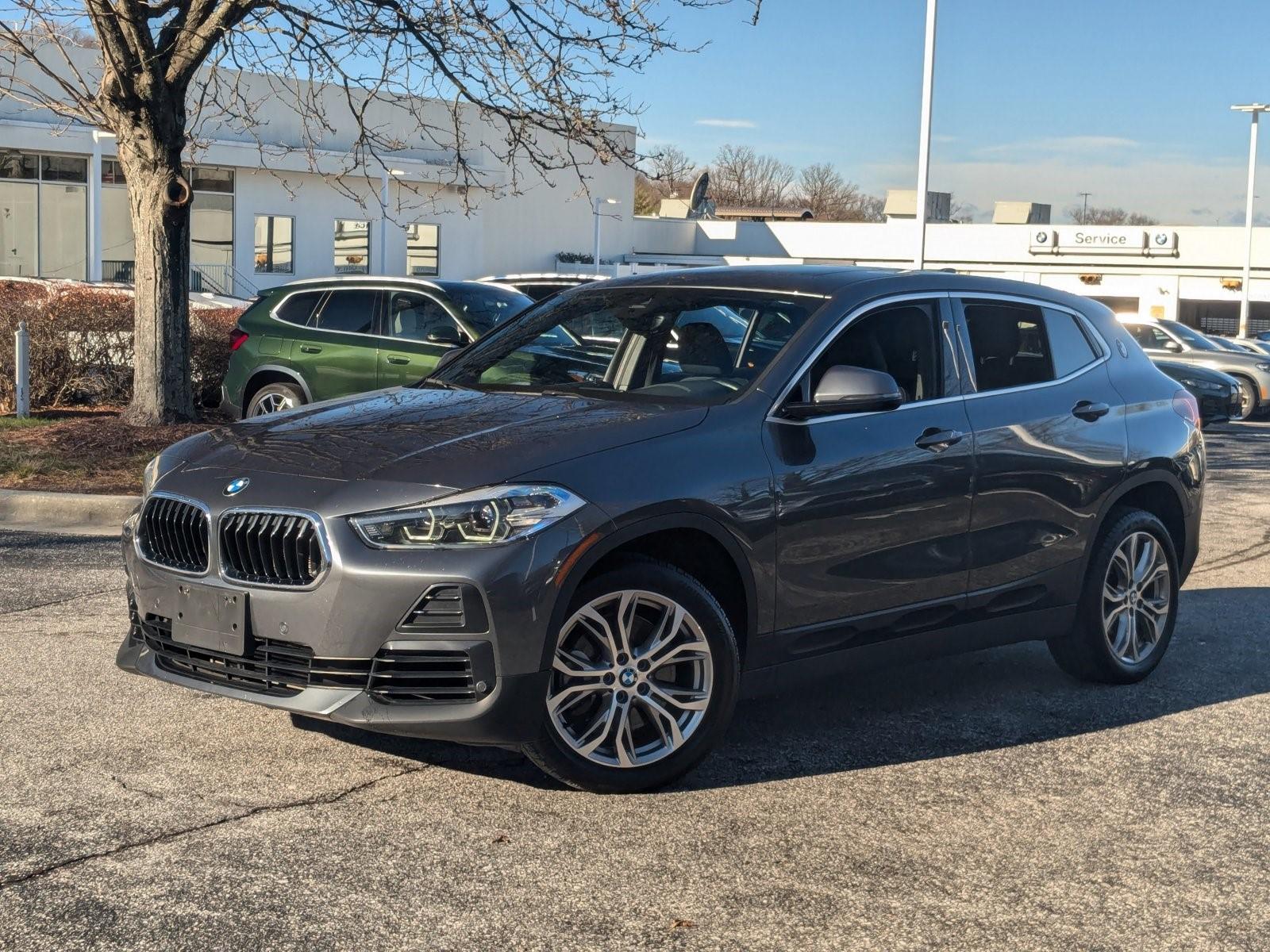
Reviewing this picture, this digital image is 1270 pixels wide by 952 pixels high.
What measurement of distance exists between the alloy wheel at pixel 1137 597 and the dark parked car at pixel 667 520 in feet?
0.05

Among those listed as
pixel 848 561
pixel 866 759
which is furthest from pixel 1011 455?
pixel 866 759

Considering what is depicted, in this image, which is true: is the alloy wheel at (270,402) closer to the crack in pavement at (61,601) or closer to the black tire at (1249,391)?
the crack in pavement at (61,601)

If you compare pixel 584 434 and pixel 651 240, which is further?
pixel 651 240

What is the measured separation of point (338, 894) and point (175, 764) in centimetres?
129

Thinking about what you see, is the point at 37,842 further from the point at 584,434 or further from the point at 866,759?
the point at 866,759

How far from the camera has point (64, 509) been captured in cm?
1047

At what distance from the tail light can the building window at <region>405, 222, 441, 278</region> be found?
1496 inches

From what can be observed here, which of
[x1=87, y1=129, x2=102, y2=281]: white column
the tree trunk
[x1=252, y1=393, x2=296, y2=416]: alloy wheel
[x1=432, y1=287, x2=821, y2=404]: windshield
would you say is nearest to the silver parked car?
[x1=252, y1=393, x2=296, y2=416]: alloy wheel

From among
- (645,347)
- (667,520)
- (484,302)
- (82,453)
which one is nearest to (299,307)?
(484,302)

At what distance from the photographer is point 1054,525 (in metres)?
6.02

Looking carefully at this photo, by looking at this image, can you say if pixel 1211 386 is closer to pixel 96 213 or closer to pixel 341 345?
pixel 341 345

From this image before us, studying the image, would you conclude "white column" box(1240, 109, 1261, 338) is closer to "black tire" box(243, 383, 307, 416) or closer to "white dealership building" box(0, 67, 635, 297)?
"white dealership building" box(0, 67, 635, 297)

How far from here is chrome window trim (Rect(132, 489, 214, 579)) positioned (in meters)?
4.59

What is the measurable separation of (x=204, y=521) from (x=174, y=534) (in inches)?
7.6
